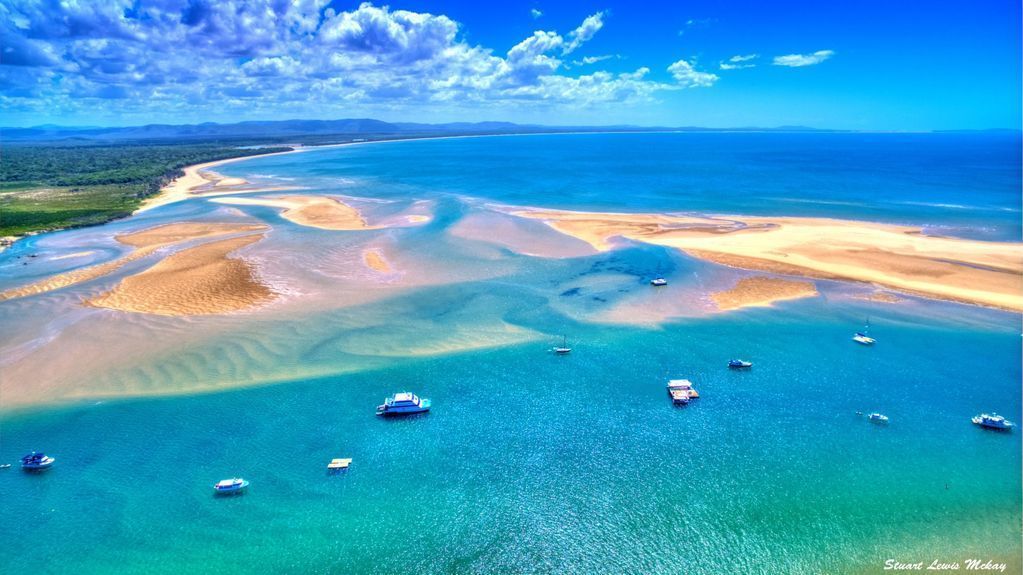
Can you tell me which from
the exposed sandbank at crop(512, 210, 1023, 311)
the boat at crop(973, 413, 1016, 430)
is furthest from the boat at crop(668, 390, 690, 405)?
the exposed sandbank at crop(512, 210, 1023, 311)

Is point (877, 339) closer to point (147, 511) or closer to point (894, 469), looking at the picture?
point (894, 469)

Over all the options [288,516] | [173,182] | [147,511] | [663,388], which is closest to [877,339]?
[663,388]

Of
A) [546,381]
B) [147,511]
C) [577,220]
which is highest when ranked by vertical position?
[577,220]

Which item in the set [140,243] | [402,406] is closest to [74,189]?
[140,243]

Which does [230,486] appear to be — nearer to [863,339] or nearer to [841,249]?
[863,339]

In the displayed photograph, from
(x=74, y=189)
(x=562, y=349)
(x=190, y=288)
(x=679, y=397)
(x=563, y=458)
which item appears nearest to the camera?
(x=563, y=458)

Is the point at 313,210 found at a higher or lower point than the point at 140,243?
higher
